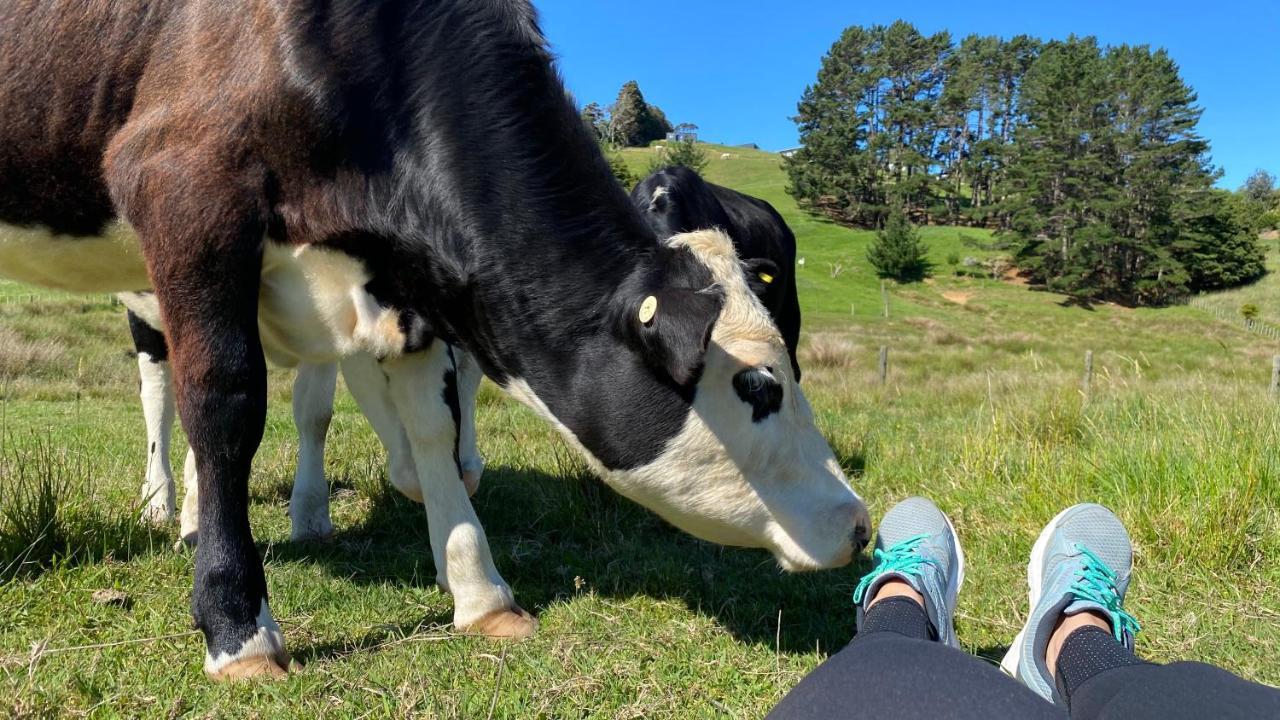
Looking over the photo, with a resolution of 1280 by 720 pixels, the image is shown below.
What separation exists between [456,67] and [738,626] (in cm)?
232

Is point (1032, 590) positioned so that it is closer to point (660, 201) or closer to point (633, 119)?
Answer: point (660, 201)

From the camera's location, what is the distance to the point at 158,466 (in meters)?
4.70

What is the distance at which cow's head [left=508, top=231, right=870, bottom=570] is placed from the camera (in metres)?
2.77

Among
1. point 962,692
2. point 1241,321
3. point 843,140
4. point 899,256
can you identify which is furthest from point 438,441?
point 843,140

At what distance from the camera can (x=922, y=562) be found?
9.17ft

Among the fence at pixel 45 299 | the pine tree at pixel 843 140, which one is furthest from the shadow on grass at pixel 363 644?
the pine tree at pixel 843 140

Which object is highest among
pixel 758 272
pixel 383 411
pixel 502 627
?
pixel 758 272

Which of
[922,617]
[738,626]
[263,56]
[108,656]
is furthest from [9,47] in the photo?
[922,617]

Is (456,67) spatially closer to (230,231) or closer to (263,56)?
(263,56)

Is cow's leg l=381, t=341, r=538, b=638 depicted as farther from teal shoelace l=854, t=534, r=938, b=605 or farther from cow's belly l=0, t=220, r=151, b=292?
teal shoelace l=854, t=534, r=938, b=605

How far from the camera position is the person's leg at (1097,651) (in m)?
1.53

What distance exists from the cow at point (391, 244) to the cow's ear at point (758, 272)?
7.3 inches

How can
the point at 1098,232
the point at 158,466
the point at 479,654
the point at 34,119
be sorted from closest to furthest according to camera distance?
the point at 479,654 → the point at 34,119 → the point at 158,466 → the point at 1098,232

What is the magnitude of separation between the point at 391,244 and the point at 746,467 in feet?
4.71
